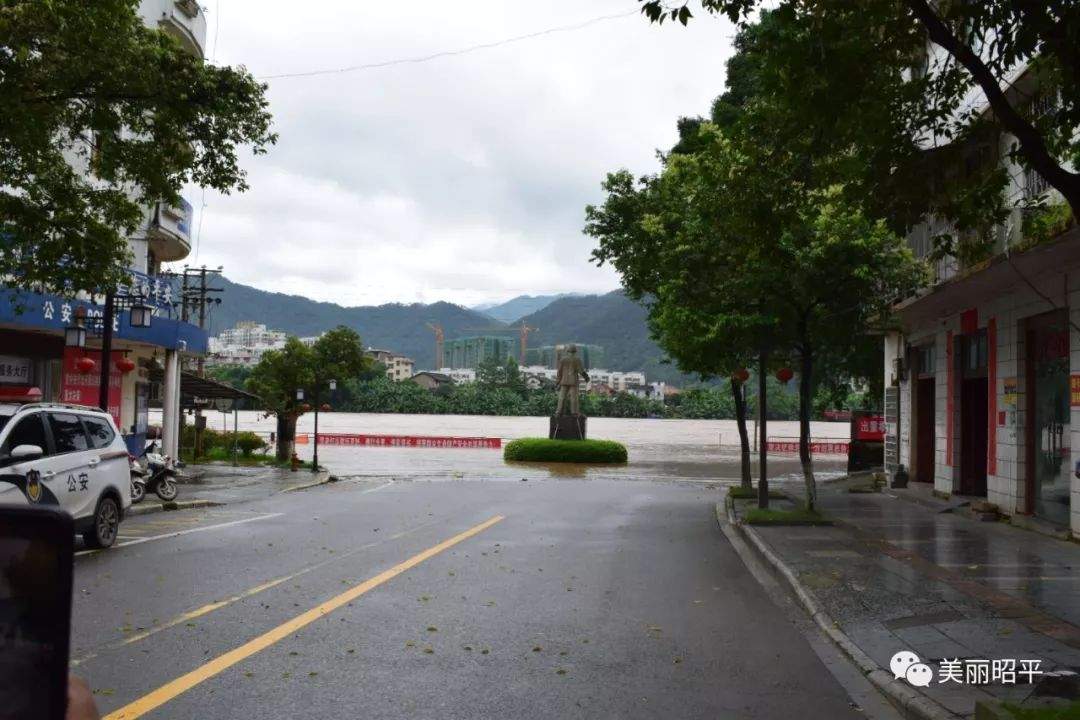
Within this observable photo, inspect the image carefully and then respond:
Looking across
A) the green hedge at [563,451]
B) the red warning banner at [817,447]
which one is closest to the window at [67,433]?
the green hedge at [563,451]

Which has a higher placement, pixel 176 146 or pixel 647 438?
pixel 176 146

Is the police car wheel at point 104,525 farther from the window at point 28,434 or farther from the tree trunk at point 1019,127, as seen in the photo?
the tree trunk at point 1019,127

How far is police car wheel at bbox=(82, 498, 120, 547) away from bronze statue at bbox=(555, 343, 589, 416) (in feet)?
115

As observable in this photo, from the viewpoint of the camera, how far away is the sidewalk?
6031 mm

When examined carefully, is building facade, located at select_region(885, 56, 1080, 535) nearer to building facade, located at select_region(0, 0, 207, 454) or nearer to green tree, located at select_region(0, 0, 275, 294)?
green tree, located at select_region(0, 0, 275, 294)

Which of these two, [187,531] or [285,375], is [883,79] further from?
[285,375]

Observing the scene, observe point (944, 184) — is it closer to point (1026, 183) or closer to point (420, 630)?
point (420, 630)

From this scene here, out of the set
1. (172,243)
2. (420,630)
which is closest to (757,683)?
(420,630)

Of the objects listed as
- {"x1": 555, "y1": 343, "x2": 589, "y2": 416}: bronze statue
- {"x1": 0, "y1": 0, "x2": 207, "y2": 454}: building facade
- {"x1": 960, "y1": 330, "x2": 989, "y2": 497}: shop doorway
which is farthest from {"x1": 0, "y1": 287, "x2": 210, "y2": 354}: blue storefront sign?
{"x1": 555, "y1": 343, "x2": 589, "y2": 416}: bronze statue

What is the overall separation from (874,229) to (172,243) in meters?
22.9

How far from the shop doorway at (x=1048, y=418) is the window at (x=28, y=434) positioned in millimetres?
13945

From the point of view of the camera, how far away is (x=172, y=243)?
31125 millimetres

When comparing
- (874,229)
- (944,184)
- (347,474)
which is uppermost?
(874,229)

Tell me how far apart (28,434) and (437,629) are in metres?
6.26
